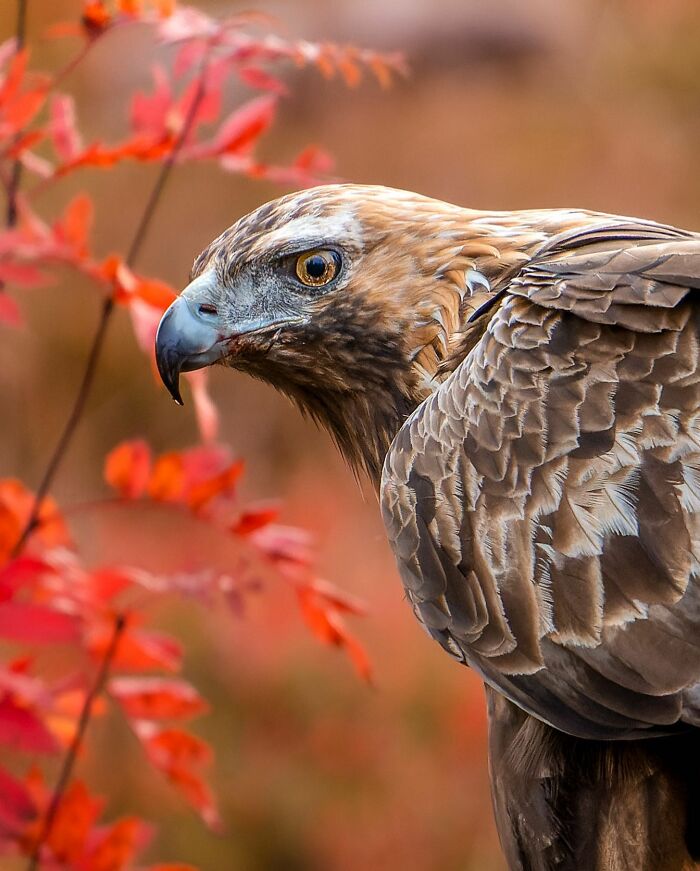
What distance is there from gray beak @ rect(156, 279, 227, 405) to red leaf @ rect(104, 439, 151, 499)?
0.94 feet

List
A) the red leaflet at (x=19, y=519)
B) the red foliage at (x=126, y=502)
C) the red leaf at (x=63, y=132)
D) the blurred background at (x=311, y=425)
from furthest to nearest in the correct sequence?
the blurred background at (x=311, y=425)
the red leaflet at (x=19, y=519)
the red leaf at (x=63, y=132)
the red foliage at (x=126, y=502)

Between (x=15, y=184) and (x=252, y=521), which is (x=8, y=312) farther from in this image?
(x=252, y=521)

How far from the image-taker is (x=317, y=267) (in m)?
2.27

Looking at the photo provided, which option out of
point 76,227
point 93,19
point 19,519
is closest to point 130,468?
point 19,519

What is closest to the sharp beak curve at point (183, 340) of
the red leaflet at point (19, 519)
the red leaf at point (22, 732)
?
the red leaflet at point (19, 519)

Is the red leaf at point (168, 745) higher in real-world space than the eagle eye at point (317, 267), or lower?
lower

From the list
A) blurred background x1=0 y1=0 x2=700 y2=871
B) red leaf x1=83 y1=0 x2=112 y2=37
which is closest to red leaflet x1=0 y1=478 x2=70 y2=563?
blurred background x1=0 y1=0 x2=700 y2=871

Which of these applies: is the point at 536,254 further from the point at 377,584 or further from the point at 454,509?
the point at 377,584

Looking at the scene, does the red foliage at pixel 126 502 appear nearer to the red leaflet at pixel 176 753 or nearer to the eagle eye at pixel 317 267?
the red leaflet at pixel 176 753

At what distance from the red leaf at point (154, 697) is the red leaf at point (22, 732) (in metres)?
0.31

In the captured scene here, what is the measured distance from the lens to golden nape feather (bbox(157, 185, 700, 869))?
1915mm

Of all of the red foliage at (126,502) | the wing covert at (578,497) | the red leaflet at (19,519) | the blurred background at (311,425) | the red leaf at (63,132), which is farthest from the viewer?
the blurred background at (311,425)

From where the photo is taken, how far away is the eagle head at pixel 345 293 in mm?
2258

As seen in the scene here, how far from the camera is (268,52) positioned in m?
2.29
